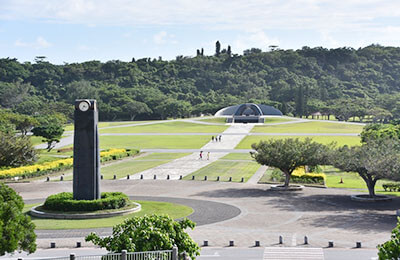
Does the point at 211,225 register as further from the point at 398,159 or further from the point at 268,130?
the point at 268,130

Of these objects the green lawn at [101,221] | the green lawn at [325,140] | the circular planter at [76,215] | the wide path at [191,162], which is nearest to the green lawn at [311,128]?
the green lawn at [325,140]

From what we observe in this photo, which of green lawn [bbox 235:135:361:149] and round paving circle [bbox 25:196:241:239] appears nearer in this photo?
round paving circle [bbox 25:196:241:239]

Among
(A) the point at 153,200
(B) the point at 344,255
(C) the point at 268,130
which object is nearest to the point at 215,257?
(B) the point at 344,255

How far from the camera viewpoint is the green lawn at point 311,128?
113 m

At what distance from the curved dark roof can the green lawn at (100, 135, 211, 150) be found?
45.7 m

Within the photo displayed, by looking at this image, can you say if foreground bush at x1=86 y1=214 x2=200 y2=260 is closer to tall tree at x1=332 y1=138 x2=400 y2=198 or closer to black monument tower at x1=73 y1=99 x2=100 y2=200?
black monument tower at x1=73 y1=99 x2=100 y2=200

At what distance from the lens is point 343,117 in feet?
509

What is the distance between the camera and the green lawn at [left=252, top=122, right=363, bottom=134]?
113m

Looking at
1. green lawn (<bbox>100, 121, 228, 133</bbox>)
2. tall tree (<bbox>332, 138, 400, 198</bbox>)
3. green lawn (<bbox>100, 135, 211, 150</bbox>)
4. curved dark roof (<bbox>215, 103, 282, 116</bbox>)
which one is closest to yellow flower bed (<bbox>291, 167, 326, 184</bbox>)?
tall tree (<bbox>332, 138, 400, 198</bbox>)

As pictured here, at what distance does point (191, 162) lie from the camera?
69375 millimetres

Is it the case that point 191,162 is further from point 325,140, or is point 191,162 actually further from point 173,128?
point 173,128

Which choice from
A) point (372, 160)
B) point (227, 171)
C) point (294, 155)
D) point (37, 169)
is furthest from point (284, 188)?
point (37, 169)

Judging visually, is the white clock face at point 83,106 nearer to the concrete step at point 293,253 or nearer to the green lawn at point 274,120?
the concrete step at point 293,253

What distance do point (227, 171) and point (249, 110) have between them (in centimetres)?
9206
